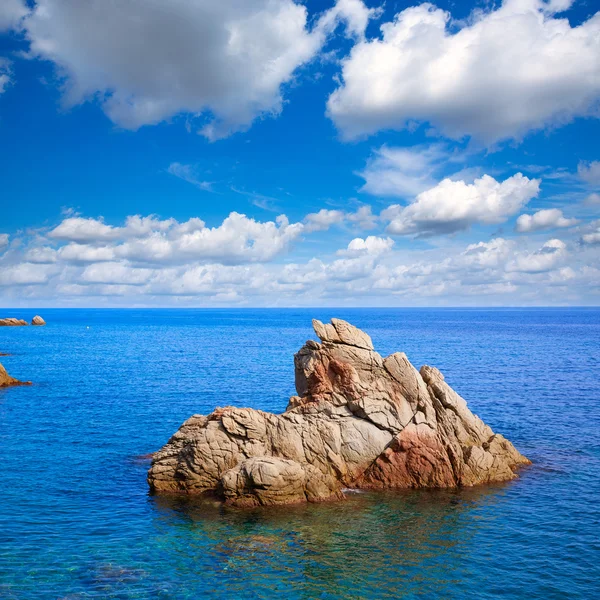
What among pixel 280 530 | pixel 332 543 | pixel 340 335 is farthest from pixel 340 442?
pixel 332 543

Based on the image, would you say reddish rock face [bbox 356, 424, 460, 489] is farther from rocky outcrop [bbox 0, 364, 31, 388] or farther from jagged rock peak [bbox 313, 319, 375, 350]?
rocky outcrop [bbox 0, 364, 31, 388]

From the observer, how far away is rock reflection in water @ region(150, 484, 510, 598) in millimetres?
24328

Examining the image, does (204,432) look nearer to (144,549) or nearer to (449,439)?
(144,549)

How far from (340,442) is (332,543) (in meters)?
10.3

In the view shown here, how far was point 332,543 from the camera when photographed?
93.0 feet

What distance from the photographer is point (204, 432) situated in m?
36.8

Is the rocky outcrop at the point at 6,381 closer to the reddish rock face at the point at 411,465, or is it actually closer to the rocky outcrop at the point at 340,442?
the rocky outcrop at the point at 340,442

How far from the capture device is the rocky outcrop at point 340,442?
114ft

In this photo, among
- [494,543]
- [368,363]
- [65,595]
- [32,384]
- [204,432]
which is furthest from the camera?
[32,384]

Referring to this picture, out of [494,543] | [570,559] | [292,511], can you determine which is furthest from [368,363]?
[570,559]

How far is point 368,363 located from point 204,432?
14026 mm

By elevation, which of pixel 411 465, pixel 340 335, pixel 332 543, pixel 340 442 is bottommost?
pixel 332 543

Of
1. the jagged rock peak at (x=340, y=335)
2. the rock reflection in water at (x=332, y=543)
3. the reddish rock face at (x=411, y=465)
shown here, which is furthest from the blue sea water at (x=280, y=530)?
the jagged rock peak at (x=340, y=335)

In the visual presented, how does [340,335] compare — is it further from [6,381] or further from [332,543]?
[6,381]
